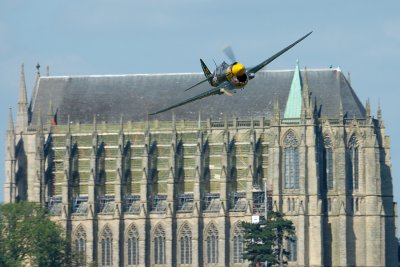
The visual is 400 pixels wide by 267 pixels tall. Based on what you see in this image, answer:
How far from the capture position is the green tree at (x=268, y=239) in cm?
18777

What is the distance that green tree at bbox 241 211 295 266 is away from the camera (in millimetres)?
187775

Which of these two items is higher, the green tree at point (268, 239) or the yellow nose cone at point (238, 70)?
the yellow nose cone at point (238, 70)

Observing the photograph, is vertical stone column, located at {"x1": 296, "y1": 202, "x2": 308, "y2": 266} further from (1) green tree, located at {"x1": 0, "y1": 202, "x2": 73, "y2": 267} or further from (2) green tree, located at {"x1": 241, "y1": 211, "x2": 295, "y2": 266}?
(1) green tree, located at {"x1": 0, "y1": 202, "x2": 73, "y2": 267}

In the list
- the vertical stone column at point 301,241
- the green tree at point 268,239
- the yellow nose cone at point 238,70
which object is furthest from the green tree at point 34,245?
the yellow nose cone at point 238,70

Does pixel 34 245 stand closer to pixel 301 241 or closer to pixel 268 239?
pixel 268 239

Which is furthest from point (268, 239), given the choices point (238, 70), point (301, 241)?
point (238, 70)

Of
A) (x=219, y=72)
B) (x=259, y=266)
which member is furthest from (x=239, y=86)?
(x=259, y=266)

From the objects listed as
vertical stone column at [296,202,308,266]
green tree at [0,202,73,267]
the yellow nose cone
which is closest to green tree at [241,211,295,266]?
vertical stone column at [296,202,308,266]

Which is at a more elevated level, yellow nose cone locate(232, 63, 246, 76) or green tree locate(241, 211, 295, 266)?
yellow nose cone locate(232, 63, 246, 76)

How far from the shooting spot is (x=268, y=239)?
18838 centimetres

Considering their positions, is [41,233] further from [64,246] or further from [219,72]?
[219,72]

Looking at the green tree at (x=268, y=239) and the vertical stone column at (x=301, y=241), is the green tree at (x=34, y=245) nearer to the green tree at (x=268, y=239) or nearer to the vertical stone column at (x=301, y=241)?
the green tree at (x=268, y=239)

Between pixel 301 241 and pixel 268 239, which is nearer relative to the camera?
pixel 268 239

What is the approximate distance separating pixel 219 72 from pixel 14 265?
82134mm
